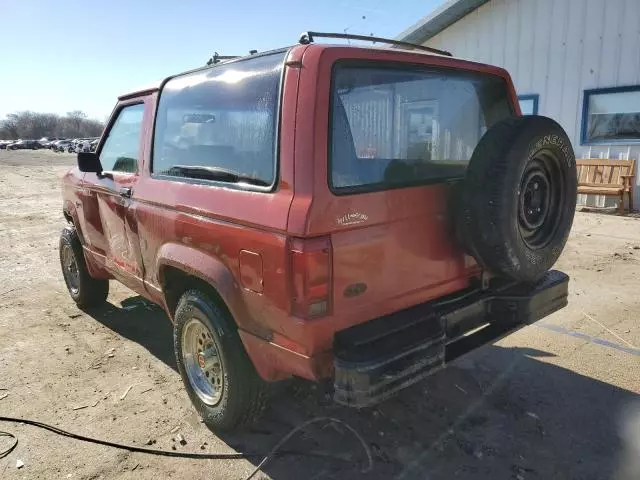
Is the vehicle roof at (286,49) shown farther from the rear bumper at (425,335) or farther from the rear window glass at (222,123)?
the rear bumper at (425,335)

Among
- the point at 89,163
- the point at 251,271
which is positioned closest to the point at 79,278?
the point at 89,163

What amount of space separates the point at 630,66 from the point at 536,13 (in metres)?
2.34

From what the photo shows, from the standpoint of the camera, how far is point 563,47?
10430 millimetres

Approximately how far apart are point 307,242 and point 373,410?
150 centimetres

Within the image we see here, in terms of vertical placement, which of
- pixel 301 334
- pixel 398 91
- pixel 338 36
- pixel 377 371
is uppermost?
pixel 338 36

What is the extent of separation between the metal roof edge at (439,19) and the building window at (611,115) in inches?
132

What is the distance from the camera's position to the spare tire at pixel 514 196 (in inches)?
98.4

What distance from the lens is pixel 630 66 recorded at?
951 cm

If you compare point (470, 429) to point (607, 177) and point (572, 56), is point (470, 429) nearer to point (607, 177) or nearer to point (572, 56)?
point (607, 177)

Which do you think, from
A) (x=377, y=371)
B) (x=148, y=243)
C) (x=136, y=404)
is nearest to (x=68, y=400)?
(x=136, y=404)

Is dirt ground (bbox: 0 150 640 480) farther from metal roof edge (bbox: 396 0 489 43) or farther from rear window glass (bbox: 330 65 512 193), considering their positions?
metal roof edge (bbox: 396 0 489 43)

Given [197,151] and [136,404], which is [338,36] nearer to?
[197,151]

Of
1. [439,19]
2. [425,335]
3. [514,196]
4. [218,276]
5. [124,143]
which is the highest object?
[439,19]

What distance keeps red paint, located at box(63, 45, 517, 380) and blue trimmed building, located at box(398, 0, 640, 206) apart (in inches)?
332
